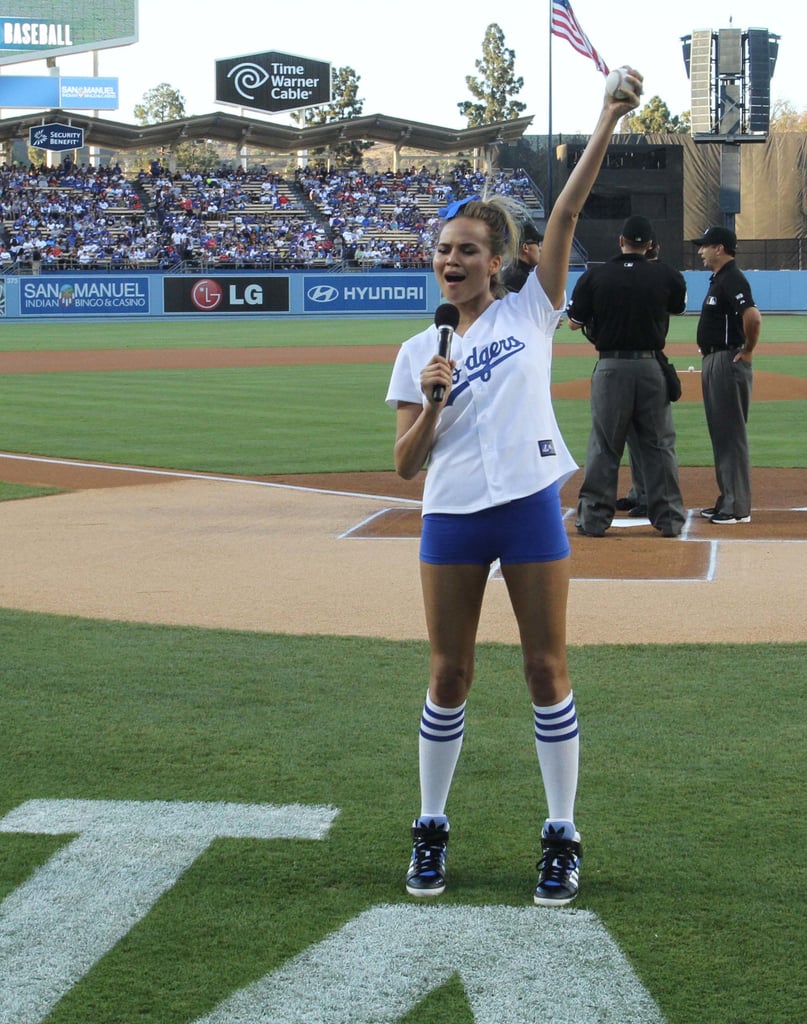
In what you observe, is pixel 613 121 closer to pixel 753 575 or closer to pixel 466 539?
pixel 466 539

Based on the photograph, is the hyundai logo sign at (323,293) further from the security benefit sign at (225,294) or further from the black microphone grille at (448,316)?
the black microphone grille at (448,316)

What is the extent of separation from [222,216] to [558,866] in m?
53.7

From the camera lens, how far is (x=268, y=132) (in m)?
58.2

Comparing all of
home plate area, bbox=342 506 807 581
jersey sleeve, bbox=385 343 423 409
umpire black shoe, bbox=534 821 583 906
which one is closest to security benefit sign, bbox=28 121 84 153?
home plate area, bbox=342 506 807 581

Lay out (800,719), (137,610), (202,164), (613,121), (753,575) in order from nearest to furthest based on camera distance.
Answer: (613,121)
(800,719)
(137,610)
(753,575)
(202,164)

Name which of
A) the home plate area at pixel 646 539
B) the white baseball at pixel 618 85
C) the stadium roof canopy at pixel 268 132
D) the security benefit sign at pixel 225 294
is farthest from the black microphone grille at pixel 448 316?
the stadium roof canopy at pixel 268 132

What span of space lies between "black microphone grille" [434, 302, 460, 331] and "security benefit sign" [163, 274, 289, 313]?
43943mm

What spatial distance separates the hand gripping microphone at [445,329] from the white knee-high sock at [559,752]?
37.9 inches

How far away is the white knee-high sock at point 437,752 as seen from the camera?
A: 3844 millimetres

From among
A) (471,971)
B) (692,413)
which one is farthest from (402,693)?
(692,413)

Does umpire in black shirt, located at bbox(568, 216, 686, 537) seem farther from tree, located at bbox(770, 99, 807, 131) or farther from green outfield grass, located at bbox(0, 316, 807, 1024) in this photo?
tree, located at bbox(770, 99, 807, 131)

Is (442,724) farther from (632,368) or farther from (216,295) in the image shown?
(216,295)

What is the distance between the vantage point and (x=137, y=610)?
7.31 meters

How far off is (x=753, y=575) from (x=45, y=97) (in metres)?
59.3
